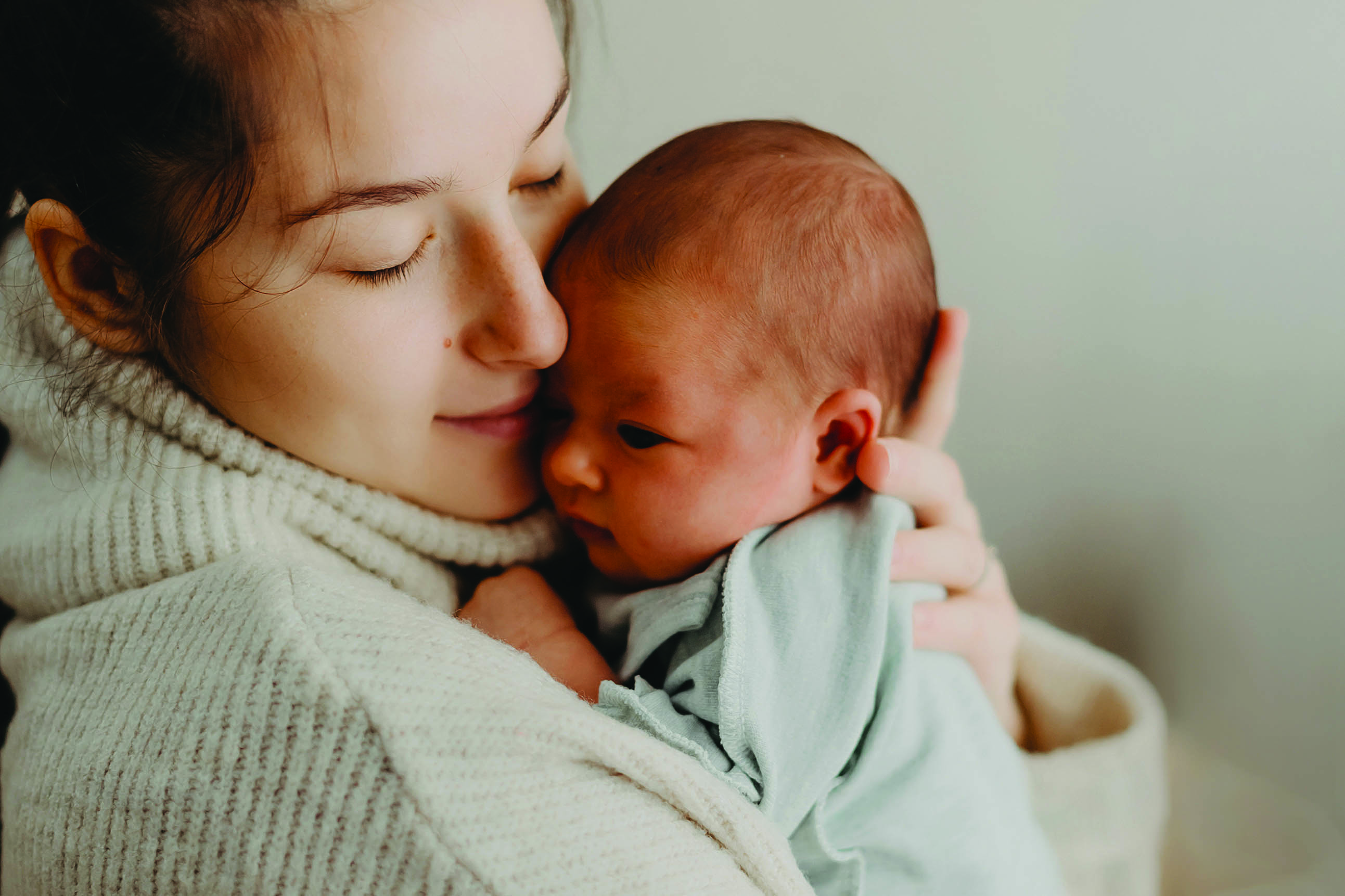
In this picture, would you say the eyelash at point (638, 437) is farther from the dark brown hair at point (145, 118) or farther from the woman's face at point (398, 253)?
the dark brown hair at point (145, 118)

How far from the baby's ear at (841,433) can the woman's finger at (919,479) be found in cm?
2

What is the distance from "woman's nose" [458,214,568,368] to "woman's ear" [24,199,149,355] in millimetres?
312

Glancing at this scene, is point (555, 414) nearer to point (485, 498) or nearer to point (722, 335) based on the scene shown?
point (485, 498)

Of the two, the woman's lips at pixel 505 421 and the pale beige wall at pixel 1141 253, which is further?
the pale beige wall at pixel 1141 253

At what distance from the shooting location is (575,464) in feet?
3.22

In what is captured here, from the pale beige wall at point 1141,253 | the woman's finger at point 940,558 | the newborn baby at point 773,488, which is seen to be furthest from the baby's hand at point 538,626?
the pale beige wall at point 1141,253

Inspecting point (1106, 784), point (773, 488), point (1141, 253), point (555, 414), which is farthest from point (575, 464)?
point (1141, 253)

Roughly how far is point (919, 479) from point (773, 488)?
199 millimetres

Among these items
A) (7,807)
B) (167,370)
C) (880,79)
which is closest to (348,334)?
(167,370)

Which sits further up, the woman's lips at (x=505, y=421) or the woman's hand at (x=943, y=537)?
the woman's lips at (x=505, y=421)

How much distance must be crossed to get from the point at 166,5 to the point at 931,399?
2.92 ft

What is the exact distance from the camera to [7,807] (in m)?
0.90

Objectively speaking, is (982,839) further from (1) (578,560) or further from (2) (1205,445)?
(2) (1205,445)

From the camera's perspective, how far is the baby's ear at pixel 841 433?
3.19ft
